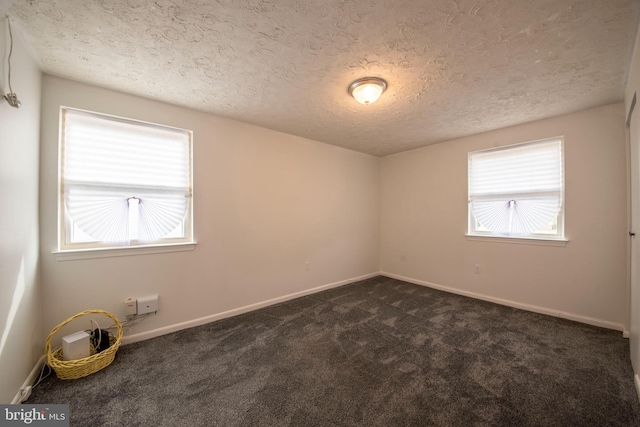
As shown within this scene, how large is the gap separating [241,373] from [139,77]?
263 cm

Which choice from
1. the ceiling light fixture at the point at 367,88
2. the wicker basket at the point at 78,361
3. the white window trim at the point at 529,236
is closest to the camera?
the wicker basket at the point at 78,361

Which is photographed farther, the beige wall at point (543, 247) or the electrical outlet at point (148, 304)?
the beige wall at point (543, 247)

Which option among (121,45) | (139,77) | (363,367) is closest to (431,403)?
(363,367)

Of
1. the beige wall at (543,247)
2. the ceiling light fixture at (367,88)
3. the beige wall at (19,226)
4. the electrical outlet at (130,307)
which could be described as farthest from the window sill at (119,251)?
the beige wall at (543,247)

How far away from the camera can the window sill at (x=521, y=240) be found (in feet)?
9.53

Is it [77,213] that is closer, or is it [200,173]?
[77,213]

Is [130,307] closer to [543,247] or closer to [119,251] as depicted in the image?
[119,251]

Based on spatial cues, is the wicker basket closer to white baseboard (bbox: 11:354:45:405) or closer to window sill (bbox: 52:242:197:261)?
white baseboard (bbox: 11:354:45:405)

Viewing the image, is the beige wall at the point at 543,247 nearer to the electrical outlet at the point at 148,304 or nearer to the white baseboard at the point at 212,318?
the white baseboard at the point at 212,318

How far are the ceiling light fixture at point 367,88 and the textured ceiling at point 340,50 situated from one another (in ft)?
0.21

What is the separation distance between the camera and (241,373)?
192 centimetres

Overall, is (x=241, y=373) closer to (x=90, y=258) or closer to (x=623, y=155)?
(x=90, y=258)

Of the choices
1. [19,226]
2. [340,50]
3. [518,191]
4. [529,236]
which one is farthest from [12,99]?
[529,236]

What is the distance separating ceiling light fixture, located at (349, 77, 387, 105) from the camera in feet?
6.81
